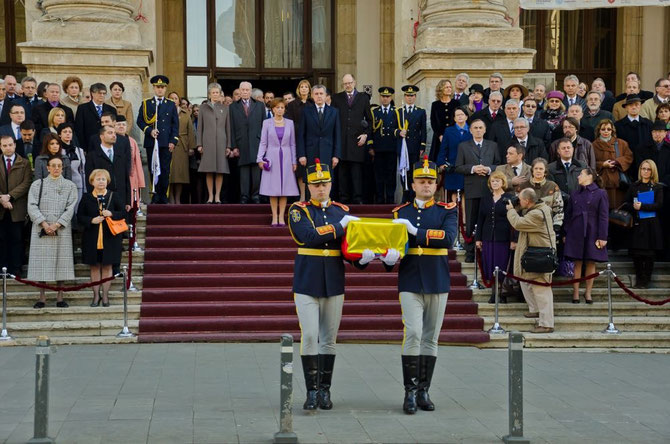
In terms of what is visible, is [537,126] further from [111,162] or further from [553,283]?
[111,162]

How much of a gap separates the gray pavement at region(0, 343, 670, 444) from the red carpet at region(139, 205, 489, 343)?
454 mm

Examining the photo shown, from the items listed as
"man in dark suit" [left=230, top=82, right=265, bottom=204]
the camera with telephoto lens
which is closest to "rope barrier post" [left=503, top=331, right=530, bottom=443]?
the camera with telephoto lens

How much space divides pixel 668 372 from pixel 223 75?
13.9 meters

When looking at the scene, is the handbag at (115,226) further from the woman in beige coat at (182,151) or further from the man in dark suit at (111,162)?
the woman in beige coat at (182,151)

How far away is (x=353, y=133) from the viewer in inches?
615

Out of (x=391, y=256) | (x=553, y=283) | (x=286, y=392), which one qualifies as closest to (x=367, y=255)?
(x=391, y=256)

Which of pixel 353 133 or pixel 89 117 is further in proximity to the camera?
pixel 353 133

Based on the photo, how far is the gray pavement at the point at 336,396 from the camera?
7809 mm

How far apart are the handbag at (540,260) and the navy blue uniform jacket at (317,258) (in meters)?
4.34

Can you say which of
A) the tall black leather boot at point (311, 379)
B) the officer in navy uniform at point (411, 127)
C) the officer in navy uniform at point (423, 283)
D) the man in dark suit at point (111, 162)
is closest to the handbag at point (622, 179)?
the officer in navy uniform at point (411, 127)

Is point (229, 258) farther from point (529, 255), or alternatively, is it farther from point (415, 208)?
point (415, 208)

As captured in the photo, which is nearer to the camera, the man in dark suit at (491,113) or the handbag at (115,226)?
the handbag at (115,226)

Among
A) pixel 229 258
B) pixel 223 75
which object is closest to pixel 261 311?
pixel 229 258

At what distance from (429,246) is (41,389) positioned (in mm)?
3353
